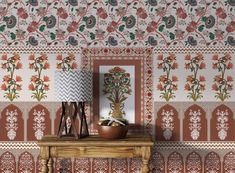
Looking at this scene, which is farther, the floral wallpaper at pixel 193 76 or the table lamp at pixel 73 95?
the floral wallpaper at pixel 193 76

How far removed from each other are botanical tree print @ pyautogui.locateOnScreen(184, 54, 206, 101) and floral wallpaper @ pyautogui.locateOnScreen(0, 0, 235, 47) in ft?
0.40

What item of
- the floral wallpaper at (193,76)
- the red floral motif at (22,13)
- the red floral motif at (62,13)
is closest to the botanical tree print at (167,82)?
the floral wallpaper at (193,76)

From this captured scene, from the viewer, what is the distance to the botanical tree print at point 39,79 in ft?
11.5

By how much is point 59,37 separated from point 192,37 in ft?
3.49

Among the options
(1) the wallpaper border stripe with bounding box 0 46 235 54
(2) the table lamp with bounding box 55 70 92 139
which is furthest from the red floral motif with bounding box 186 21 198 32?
(2) the table lamp with bounding box 55 70 92 139

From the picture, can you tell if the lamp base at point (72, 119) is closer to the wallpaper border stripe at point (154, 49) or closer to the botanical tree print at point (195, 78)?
the wallpaper border stripe at point (154, 49)

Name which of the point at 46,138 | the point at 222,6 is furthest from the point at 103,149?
the point at 222,6

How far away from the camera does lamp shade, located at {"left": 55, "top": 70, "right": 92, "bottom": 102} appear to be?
3.19 m

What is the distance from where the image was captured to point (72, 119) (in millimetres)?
3279

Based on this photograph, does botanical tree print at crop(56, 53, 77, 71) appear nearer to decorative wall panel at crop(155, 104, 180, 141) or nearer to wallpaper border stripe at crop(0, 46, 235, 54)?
wallpaper border stripe at crop(0, 46, 235, 54)

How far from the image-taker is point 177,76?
352 centimetres

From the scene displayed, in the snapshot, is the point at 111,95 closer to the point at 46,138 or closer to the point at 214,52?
the point at 46,138

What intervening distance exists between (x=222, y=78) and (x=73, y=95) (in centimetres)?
121

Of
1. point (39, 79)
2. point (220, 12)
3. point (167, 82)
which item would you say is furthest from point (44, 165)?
point (220, 12)
